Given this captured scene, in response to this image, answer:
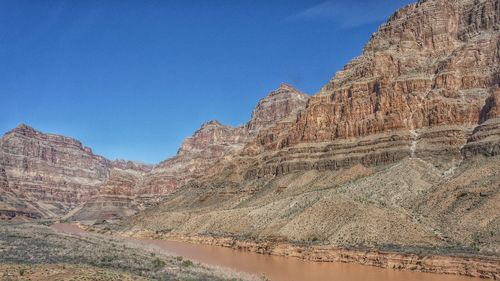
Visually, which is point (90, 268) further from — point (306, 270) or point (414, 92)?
point (414, 92)

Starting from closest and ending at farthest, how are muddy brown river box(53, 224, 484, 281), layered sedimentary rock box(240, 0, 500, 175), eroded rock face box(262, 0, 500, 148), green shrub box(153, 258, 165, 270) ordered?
green shrub box(153, 258, 165, 270) → muddy brown river box(53, 224, 484, 281) → layered sedimentary rock box(240, 0, 500, 175) → eroded rock face box(262, 0, 500, 148)

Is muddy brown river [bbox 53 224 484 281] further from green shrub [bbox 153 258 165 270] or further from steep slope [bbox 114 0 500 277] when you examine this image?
green shrub [bbox 153 258 165 270]

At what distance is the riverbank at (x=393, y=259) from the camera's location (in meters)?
47.7

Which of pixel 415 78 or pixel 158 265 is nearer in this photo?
pixel 158 265

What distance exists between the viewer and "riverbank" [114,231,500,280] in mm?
47656

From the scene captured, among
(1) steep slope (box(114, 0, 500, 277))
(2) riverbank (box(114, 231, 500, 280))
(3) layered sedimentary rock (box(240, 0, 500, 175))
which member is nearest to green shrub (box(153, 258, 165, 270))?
(2) riverbank (box(114, 231, 500, 280))

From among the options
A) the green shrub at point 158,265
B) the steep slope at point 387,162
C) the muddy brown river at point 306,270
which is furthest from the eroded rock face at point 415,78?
the green shrub at point 158,265

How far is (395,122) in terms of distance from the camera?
106 m

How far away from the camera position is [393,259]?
53875 mm

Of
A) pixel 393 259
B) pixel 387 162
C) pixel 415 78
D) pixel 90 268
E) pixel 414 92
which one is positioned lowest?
pixel 90 268

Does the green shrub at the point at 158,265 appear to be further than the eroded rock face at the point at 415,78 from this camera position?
No

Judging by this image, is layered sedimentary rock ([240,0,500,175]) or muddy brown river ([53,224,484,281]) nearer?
muddy brown river ([53,224,484,281])

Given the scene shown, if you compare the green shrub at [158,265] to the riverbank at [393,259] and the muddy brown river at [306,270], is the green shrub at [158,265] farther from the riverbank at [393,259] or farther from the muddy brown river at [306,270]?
the riverbank at [393,259]

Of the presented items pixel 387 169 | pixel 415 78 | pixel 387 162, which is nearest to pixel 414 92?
pixel 415 78
